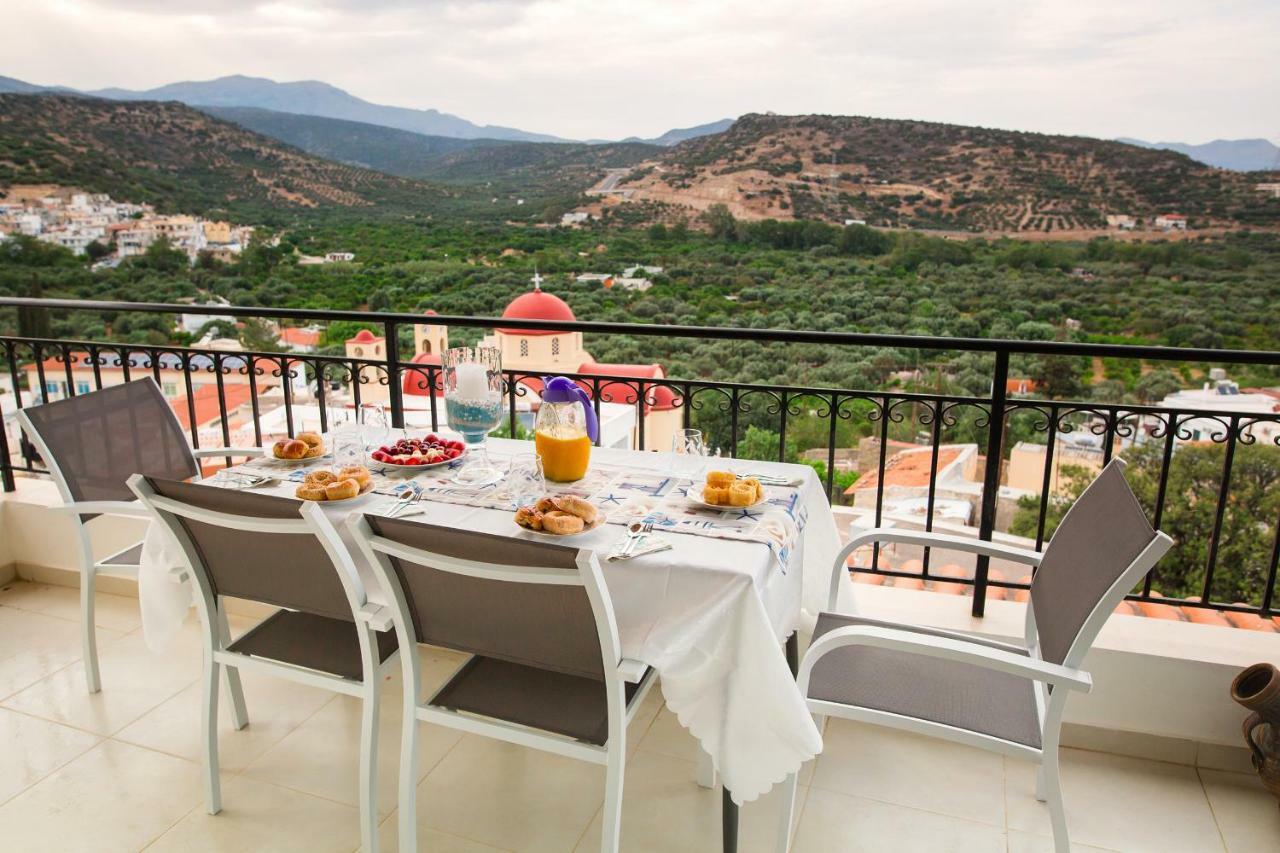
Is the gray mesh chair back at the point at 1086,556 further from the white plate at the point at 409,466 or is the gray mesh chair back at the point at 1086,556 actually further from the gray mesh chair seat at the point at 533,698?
the white plate at the point at 409,466

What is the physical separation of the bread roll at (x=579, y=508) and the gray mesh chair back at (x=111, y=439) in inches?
58.9

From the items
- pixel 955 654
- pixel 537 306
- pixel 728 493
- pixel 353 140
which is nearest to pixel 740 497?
pixel 728 493

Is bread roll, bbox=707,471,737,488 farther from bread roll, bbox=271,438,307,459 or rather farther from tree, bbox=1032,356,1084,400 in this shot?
tree, bbox=1032,356,1084,400

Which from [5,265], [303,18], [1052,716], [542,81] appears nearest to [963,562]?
[1052,716]

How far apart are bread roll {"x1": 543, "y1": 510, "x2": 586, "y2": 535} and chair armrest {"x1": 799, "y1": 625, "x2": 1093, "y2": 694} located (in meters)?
0.52

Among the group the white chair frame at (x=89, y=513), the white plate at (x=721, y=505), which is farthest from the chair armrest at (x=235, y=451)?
the white plate at (x=721, y=505)

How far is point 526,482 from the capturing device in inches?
73.4

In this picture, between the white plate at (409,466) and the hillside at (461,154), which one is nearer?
the white plate at (409,466)

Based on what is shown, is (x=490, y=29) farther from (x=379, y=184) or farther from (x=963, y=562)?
(x=963, y=562)

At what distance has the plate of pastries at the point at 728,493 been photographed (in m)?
1.68

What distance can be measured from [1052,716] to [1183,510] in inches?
650

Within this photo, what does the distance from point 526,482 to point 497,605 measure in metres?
0.51

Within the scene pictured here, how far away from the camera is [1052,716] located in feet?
4.78

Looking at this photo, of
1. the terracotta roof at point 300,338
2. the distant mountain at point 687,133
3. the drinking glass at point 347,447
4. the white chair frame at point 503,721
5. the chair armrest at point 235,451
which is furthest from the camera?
the distant mountain at point 687,133
